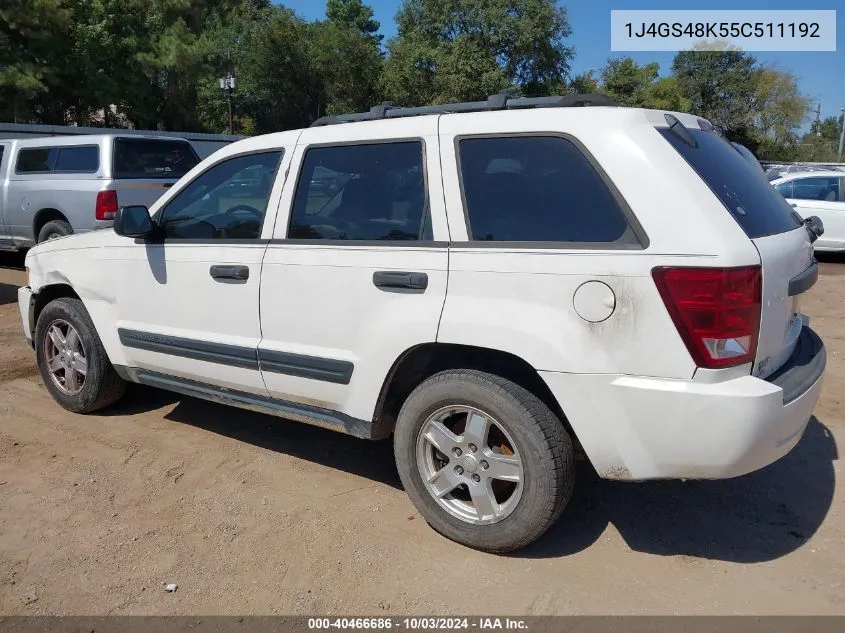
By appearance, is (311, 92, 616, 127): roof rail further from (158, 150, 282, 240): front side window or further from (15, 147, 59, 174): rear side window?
(15, 147, 59, 174): rear side window

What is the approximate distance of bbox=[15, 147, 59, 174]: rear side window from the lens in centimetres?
984

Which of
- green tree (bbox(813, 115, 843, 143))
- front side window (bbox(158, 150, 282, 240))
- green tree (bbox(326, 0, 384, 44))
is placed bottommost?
front side window (bbox(158, 150, 282, 240))

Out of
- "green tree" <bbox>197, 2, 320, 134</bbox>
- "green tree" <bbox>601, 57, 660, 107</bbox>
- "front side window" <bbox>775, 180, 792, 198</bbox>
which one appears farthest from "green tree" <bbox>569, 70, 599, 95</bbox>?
"front side window" <bbox>775, 180, 792, 198</bbox>

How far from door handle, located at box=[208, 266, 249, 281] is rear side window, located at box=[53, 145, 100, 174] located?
245 inches

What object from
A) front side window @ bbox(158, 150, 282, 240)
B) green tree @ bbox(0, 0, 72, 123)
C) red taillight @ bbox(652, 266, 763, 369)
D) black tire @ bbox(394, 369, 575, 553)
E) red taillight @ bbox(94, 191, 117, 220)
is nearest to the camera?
red taillight @ bbox(652, 266, 763, 369)

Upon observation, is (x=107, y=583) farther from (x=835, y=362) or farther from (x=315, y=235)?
(x=835, y=362)

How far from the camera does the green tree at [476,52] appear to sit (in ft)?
136

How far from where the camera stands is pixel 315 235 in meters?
3.64

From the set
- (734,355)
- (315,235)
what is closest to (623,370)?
(734,355)

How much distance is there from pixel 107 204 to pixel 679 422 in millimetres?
8027

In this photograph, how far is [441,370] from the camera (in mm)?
3412

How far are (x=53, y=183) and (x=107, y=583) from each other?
7.90 meters

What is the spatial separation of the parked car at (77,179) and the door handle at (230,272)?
18.9 ft

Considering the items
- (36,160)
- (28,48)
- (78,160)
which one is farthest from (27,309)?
(28,48)
